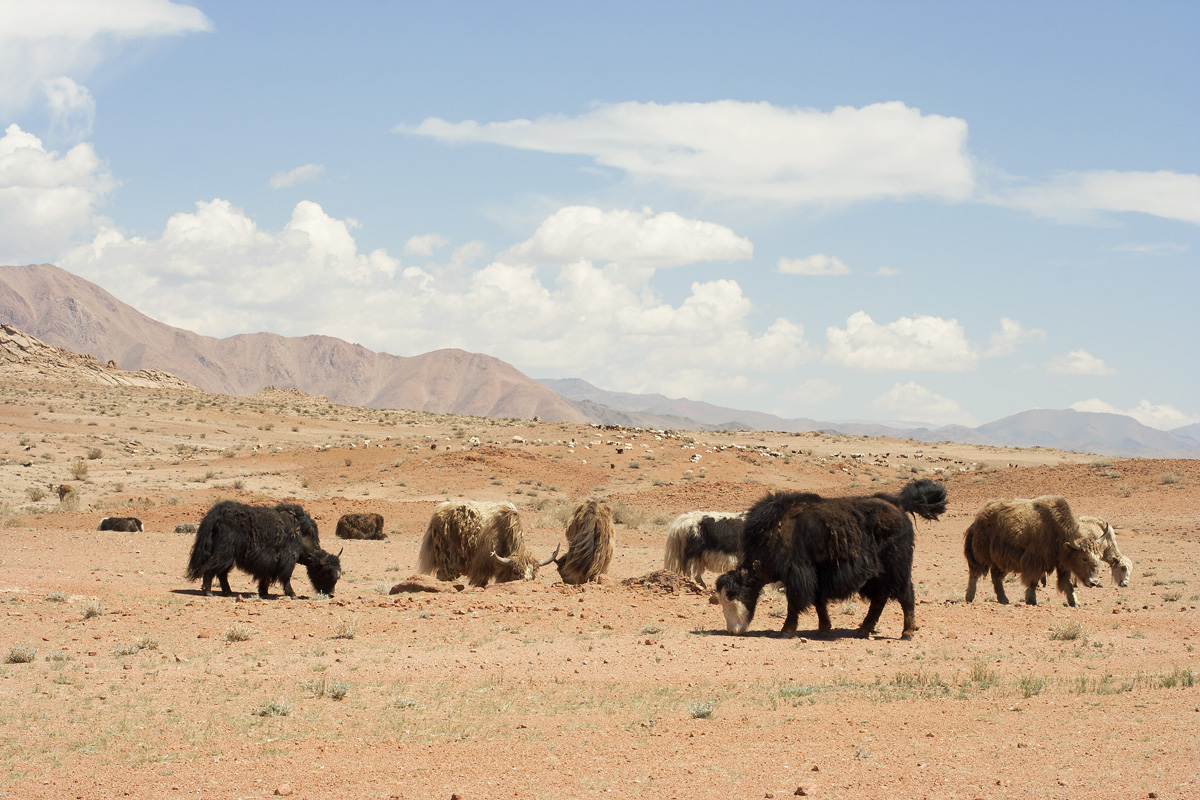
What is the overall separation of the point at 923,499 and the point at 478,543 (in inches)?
317

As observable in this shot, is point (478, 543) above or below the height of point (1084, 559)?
below

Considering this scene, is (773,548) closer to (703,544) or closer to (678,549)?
(703,544)

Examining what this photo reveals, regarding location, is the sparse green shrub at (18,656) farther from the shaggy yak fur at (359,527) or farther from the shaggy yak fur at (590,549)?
the shaggy yak fur at (359,527)

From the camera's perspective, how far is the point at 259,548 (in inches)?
594

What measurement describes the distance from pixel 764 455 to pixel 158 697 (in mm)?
44955

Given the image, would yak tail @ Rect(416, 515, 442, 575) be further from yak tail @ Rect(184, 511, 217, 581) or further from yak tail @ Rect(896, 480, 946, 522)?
yak tail @ Rect(896, 480, 946, 522)

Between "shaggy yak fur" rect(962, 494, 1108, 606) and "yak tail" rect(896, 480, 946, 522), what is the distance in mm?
3714

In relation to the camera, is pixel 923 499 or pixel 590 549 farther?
pixel 590 549

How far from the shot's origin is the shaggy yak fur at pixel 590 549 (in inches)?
663

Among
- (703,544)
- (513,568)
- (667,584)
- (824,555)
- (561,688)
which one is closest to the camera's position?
(561,688)

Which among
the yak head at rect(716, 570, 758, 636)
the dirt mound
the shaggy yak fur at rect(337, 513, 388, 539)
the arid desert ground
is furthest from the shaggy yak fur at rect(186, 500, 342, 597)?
the shaggy yak fur at rect(337, 513, 388, 539)

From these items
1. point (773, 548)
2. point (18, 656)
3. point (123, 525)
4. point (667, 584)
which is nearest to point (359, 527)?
point (123, 525)

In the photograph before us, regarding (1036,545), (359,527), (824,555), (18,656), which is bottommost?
(359,527)

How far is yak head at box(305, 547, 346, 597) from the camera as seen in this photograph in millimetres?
15828
